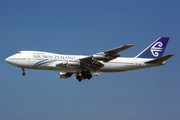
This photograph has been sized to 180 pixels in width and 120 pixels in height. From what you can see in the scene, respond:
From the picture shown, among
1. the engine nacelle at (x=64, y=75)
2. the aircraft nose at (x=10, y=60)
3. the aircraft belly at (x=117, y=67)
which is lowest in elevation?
the aircraft belly at (x=117, y=67)

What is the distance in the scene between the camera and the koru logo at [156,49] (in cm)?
5012

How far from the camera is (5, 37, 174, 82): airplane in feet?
142

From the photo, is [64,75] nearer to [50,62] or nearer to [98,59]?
[50,62]

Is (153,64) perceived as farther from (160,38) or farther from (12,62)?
(12,62)

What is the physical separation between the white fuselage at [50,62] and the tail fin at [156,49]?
2.95 m

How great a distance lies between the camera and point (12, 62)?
146 ft

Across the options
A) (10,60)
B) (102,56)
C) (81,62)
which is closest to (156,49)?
(102,56)

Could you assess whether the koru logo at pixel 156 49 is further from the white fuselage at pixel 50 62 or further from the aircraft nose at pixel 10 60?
the aircraft nose at pixel 10 60

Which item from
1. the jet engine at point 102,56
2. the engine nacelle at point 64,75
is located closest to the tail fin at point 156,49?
the jet engine at point 102,56

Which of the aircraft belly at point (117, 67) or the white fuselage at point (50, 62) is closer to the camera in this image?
the white fuselage at point (50, 62)

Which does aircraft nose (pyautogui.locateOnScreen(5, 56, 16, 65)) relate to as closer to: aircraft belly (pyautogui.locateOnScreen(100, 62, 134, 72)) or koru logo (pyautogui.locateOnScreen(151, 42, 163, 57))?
aircraft belly (pyautogui.locateOnScreen(100, 62, 134, 72))

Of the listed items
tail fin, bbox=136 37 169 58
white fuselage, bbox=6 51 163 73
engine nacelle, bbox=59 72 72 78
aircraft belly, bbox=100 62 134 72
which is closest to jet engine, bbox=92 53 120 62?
white fuselage, bbox=6 51 163 73

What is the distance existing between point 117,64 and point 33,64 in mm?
13134

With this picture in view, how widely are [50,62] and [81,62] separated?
4771 mm
